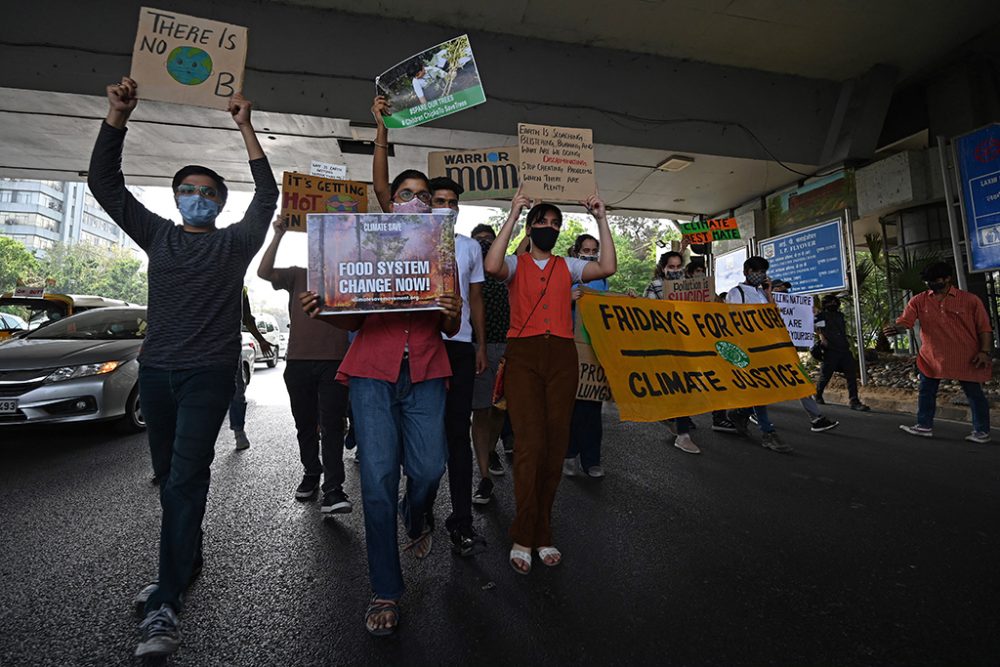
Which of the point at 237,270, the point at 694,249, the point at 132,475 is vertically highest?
the point at 694,249

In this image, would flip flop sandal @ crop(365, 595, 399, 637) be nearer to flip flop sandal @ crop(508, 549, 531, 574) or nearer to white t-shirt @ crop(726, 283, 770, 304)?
flip flop sandal @ crop(508, 549, 531, 574)

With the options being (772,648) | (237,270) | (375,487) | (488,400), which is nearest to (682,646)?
(772,648)

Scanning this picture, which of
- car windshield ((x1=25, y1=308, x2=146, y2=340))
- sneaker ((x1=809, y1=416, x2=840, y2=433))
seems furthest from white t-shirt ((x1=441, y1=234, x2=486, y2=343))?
car windshield ((x1=25, y1=308, x2=146, y2=340))

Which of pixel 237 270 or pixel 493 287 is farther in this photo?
pixel 493 287

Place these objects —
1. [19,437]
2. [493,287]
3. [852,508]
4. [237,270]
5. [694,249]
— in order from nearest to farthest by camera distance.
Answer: [237,270] → [852,508] → [493,287] → [19,437] → [694,249]

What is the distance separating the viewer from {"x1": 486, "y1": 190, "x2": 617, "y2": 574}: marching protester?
105 inches

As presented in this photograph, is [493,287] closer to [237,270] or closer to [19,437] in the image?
[237,270]

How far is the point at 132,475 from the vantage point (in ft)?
14.3

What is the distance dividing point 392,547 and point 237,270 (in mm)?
A: 1447

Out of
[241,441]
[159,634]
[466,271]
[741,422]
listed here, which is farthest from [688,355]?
[241,441]

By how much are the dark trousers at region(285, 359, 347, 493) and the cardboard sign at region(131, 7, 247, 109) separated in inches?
72.6

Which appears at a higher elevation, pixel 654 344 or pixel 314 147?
pixel 314 147

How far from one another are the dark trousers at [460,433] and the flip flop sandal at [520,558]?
350 mm

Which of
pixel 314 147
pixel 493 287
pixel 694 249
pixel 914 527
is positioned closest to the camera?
pixel 914 527
